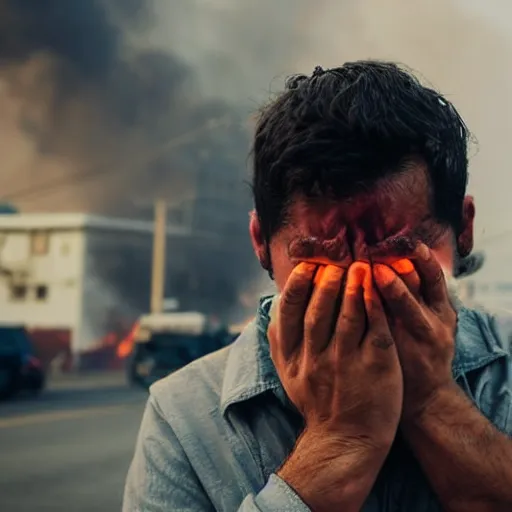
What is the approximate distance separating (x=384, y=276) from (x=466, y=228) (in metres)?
0.20

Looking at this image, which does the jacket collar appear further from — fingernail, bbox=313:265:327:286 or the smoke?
the smoke

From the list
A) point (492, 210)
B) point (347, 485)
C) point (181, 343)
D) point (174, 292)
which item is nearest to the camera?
point (347, 485)

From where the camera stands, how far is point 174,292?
3158 mm

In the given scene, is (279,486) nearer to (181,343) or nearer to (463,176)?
(463,176)

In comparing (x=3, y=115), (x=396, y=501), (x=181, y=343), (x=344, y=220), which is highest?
(x=3, y=115)

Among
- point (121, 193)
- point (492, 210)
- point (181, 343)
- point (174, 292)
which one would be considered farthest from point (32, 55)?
point (492, 210)

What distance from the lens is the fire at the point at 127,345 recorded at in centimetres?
308

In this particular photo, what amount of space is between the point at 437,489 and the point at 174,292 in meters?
2.41

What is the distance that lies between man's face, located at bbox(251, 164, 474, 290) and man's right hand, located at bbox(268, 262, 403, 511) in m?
0.03

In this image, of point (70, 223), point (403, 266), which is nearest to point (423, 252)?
point (403, 266)

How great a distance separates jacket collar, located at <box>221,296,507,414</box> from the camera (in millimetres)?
865

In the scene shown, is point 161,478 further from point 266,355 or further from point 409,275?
point 409,275

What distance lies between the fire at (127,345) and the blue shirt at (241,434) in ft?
7.18

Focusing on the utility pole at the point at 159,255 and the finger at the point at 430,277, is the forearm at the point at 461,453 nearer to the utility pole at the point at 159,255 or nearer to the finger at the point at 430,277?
the finger at the point at 430,277
